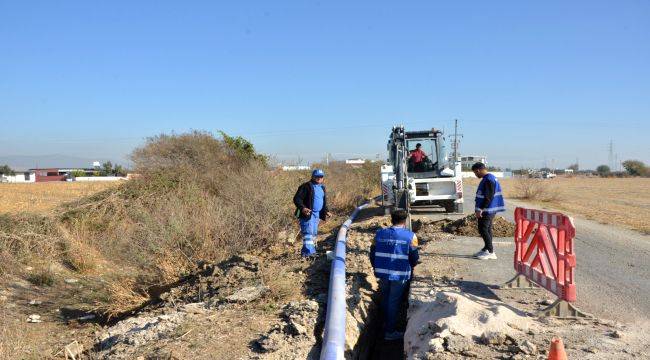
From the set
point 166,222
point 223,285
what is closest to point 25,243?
point 166,222

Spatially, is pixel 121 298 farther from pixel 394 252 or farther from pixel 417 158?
pixel 417 158

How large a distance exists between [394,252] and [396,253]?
0.09 ft

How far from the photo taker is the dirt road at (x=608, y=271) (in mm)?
6539

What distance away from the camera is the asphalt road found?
6566mm

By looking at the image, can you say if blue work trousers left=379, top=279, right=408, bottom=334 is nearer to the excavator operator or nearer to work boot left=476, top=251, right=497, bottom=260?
work boot left=476, top=251, right=497, bottom=260

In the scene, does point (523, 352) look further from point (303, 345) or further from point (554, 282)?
point (303, 345)

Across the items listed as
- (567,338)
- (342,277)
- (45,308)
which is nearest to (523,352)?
(567,338)

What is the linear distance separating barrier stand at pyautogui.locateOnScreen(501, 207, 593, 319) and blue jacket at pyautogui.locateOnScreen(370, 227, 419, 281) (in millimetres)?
1517

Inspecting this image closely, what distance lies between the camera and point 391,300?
6.89 m

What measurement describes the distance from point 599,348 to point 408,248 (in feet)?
7.64

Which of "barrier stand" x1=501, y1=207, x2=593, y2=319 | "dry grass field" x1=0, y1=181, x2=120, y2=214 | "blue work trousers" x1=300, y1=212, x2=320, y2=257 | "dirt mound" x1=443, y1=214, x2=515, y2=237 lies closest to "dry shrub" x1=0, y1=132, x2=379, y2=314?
"dry grass field" x1=0, y1=181, x2=120, y2=214

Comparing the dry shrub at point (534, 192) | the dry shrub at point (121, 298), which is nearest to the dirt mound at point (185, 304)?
the dry shrub at point (121, 298)

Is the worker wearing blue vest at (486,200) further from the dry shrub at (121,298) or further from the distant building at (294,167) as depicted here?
the distant building at (294,167)

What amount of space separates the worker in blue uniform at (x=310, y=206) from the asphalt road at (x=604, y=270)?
2611 millimetres
